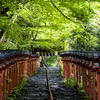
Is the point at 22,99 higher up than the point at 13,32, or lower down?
lower down

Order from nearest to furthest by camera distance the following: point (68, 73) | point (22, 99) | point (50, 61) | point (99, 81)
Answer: point (99, 81) < point (22, 99) < point (68, 73) < point (50, 61)

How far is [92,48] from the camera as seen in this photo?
14477mm

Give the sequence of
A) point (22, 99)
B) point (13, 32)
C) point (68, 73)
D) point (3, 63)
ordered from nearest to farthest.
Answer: point (3, 63)
point (22, 99)
point (13, 32)
point (68, 73)

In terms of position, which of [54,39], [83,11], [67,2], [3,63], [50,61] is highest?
[67,2]

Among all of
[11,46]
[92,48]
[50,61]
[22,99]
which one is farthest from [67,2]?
[50,61]

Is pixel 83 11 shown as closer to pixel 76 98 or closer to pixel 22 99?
pixel 76 98

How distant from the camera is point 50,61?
1210 inches

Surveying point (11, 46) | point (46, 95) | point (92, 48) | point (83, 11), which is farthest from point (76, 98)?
point (92, 48)

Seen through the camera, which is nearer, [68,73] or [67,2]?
Answer: [67,2]

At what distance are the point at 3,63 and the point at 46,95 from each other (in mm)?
2557

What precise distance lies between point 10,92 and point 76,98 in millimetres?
2843

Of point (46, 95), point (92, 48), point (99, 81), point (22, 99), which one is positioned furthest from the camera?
point (92, 48)

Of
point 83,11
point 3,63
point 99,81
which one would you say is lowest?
point 99,81

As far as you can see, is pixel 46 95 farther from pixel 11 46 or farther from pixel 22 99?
pixel 11 46
